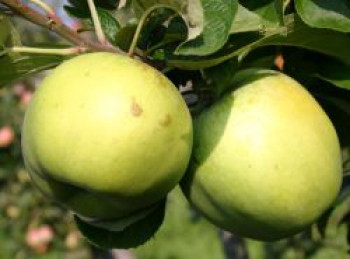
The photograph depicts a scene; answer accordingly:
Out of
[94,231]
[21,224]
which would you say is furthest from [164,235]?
[94,231]

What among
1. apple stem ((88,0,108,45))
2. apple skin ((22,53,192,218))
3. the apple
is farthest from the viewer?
the apple

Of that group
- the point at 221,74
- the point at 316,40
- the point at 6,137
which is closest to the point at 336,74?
the point at 316,40

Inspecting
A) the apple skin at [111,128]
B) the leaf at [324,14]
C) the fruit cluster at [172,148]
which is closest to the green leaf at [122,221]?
the fruit cluster at [172,148]

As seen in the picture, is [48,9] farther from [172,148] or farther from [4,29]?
[172,148]

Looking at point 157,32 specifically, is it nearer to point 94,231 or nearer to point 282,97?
point 282,97

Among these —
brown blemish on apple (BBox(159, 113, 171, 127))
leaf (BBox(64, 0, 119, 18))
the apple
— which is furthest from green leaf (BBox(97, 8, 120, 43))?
the apple

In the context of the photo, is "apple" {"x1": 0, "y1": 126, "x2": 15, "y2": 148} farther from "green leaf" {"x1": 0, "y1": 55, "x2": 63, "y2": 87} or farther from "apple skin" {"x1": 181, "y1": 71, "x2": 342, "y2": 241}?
"apple skin" {"x1": 181, "y1": 71, "x2": 342, "y2": 241}
